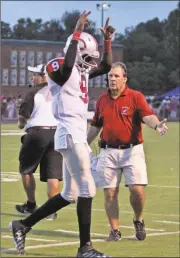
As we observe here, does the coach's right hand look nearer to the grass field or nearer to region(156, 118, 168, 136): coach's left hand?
region(156, 118, 168, 136): coach's left hand

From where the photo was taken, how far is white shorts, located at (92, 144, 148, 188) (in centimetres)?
1277

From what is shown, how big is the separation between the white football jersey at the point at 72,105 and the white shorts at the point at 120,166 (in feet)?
12.5

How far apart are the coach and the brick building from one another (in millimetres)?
46820

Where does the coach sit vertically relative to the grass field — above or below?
above

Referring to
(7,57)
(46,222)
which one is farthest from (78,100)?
(7,57)

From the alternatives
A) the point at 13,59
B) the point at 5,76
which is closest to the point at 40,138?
the point at 13,59

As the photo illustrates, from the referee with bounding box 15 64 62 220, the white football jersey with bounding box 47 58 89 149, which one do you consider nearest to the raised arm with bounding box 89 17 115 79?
the white football jersey with bounding box 47 58 89 149

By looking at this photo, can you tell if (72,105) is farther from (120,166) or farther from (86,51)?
(120,166)

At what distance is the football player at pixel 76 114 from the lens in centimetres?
855

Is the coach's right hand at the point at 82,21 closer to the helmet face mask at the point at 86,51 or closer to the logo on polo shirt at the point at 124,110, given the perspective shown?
the helmet face mask at the point at 86,51

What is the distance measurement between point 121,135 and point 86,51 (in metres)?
4.11

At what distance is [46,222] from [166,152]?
19.6 meters

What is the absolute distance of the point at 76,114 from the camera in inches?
347

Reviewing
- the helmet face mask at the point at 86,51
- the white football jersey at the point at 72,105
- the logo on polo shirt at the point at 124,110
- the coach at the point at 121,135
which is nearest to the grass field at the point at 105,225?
the coach at the point at 121,135
